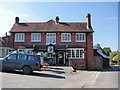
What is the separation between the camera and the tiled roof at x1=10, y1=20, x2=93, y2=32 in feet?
134

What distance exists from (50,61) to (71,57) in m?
3.72

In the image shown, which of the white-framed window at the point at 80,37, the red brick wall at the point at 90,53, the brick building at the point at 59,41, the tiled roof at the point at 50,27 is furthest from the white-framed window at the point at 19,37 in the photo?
the red brick wall at the point at 90,53

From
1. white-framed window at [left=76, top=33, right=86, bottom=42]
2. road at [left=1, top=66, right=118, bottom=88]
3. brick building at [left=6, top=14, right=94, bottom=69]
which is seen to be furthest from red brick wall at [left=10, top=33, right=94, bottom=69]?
road at [left=1, top=66, right=118, bottom=88]

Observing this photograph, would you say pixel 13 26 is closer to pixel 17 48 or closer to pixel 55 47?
pixel 17 48

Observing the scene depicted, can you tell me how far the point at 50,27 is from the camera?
41938 millimetres

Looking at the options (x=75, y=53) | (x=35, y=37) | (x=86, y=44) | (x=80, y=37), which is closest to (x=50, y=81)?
(x=75, y=53)

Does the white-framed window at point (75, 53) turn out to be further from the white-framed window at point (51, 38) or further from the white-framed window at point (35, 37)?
the white-framed window at point (35, 37)

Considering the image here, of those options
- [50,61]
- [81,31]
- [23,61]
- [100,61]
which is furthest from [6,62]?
[100,61]

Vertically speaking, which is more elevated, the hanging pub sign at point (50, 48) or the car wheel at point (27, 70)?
the hanging pub sign at point (50, 48)

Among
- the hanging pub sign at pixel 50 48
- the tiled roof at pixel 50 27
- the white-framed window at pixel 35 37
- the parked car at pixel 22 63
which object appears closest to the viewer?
the parked car at pixel 22 63

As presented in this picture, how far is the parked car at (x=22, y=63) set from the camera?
21281 mm

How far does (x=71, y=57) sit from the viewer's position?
39188 mm

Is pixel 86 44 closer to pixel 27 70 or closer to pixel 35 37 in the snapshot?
pixel 35 37

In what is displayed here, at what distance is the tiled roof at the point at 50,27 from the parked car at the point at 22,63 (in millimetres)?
19573
